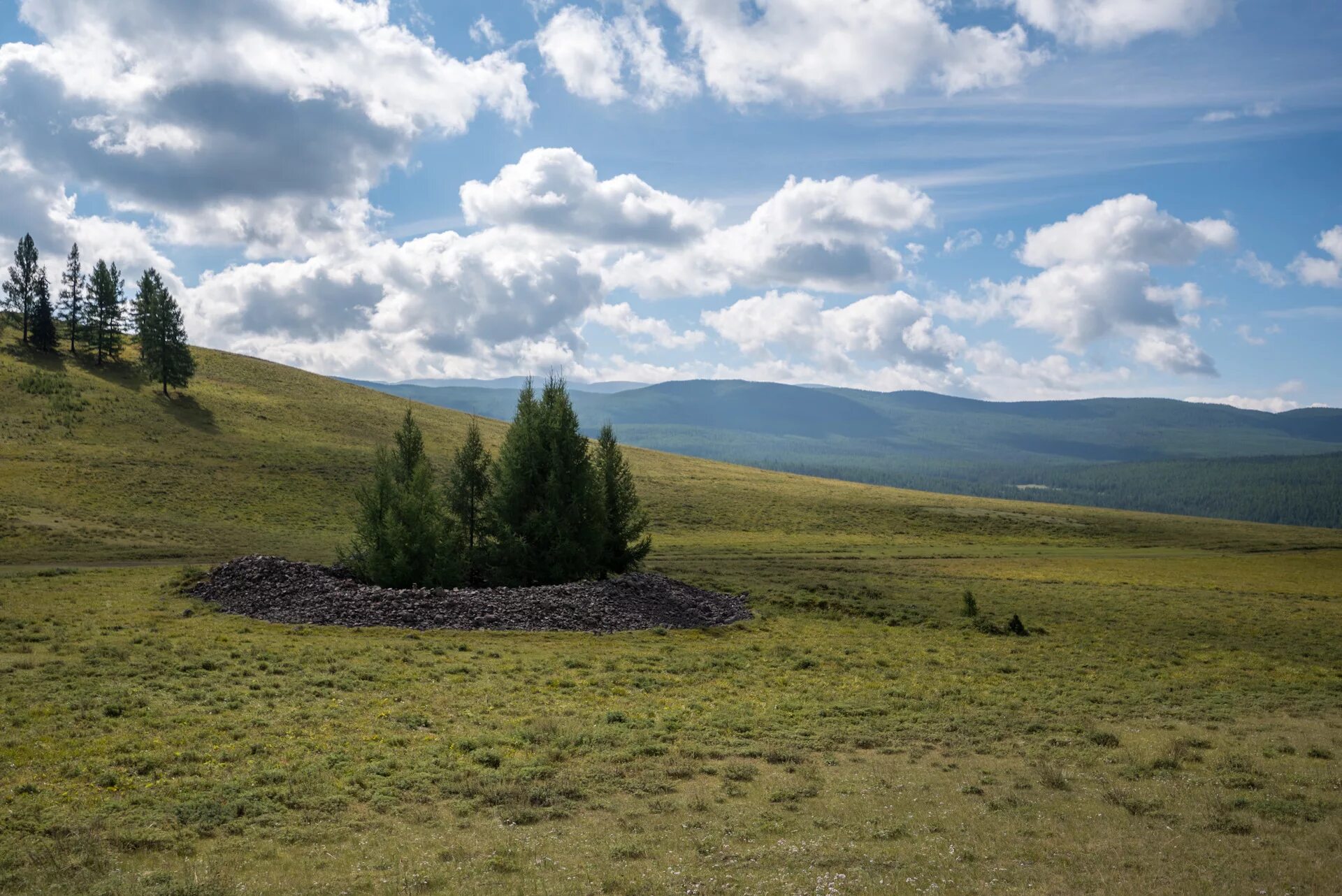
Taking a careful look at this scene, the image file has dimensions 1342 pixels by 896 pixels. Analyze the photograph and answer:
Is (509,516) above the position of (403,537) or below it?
above

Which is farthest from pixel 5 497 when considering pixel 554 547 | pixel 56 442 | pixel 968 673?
pixel 968 673

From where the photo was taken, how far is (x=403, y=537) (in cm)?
3912

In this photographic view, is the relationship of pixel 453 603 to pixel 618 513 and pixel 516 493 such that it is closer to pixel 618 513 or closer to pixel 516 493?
pixel 516 493

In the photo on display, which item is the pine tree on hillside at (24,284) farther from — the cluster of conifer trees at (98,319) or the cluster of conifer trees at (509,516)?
the cluster of conifer trees at (509,516)

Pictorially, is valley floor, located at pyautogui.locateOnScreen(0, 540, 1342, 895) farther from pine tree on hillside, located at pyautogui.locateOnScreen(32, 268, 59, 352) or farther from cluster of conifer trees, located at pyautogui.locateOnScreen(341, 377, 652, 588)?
pine tree on hillside, located at pyautogui.locateOnScreen(32, 268, 59, 352)

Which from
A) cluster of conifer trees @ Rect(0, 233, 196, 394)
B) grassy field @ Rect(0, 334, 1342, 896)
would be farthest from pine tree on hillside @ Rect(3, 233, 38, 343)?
grassy field @ Rect(0, 334, 1342, 896)

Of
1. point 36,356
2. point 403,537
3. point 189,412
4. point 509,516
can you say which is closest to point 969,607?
point 509,516

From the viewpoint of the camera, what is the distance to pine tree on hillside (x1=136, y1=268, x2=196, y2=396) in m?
102

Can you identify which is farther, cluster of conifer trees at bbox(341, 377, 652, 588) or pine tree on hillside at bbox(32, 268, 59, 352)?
pine tree on hillside at bbox(32, 268, 59, 352)

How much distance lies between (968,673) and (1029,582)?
111 feet

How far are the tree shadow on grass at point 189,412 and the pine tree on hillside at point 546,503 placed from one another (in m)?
71.5

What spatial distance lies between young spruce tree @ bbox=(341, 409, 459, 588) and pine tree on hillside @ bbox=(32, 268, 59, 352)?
10165cm

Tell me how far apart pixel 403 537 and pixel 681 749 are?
2534cm

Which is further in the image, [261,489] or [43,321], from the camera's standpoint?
[43,321]
